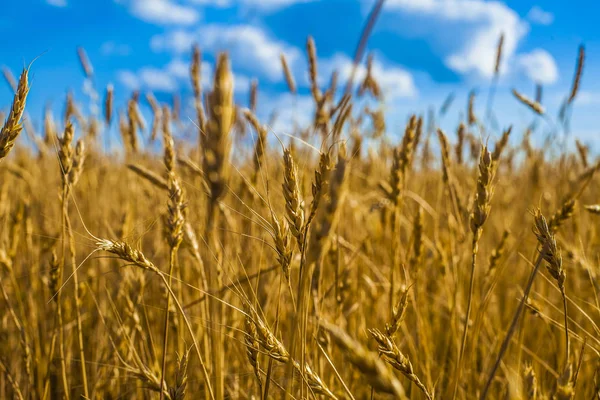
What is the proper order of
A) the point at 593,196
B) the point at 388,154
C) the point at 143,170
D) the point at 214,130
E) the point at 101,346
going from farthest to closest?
the point at 593,196 < the point at 388,154 < the point at 101,346 < the point at 143,170 < the point at 214,130

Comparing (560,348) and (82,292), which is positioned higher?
(82,292)

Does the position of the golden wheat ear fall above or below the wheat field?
above

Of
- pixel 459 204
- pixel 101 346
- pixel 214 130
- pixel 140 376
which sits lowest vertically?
pixel 101 346

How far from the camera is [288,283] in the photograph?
702 millimetres

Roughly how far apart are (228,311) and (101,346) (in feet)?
1.84

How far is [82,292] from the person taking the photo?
138 cm

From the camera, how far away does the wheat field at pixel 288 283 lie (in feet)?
2.34

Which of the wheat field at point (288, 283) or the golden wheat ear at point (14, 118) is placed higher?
the golden wheat ear at point (14, 118)

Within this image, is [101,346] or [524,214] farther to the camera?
[524,214]

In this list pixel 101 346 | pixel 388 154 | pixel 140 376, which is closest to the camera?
pixel 140 376

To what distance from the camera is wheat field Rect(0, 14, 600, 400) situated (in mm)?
712

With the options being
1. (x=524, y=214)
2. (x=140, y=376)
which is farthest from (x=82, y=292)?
(x=524, y=214)

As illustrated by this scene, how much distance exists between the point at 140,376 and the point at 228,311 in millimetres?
535

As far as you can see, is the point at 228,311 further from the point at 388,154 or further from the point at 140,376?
the point at 388,154
